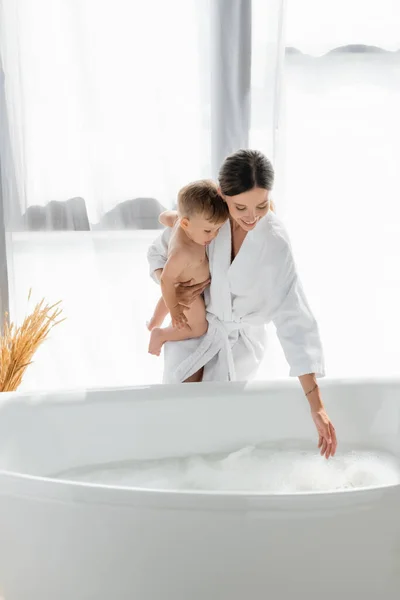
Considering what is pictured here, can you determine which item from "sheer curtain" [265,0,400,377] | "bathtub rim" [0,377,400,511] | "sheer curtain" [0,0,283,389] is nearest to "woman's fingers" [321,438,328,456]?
"bathtub rim" [0,377,400,511]

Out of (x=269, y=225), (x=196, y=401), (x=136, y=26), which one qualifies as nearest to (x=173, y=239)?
(x=269, y=225)

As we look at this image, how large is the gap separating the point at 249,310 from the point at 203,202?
421 mm

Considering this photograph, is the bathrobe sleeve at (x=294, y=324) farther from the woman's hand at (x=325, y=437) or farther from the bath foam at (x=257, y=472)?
the bath foam at (x=257, y=472)

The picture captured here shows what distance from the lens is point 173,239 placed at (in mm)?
2117

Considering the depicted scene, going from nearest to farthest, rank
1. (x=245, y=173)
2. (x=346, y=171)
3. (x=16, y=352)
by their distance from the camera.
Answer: (x=245, y=173), (x=16, y=352), (x=346, y=171)

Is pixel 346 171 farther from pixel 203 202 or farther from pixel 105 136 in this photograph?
pixel 203 202

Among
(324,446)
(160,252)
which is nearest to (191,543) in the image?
(324,446)

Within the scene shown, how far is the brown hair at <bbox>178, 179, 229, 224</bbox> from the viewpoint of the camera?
193cm

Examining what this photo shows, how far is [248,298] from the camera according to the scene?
7.06ft

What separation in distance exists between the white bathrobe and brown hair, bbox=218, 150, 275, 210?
0.21m

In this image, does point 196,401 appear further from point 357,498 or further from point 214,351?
point 357,498

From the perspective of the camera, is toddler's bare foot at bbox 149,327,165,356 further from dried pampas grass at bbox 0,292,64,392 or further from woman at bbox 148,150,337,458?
dried pampas grass at bbox 0,292,64,392

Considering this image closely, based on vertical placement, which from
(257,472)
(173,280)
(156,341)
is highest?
(173,280)

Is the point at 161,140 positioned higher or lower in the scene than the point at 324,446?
higher
